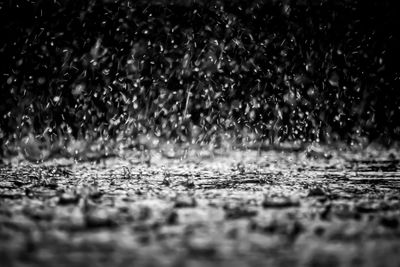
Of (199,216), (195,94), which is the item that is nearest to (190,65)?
(195,94)

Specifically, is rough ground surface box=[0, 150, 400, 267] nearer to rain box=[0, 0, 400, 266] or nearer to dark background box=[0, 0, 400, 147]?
rain box=[0, 0, 400, 266]

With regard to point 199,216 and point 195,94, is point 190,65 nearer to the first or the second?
point 195,94

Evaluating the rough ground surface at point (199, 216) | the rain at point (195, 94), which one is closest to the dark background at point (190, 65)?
the rain at point (195, 94)

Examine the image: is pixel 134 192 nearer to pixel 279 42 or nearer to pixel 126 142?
pixel 126 142

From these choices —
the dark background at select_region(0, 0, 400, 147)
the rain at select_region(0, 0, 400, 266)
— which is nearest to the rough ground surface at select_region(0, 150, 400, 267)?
the rain at select_region(0, 0, 400, 266)

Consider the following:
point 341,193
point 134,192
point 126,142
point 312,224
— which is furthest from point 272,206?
point 126,142

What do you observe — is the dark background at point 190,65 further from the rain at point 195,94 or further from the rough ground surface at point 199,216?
the rough ground surface at point 199,216
